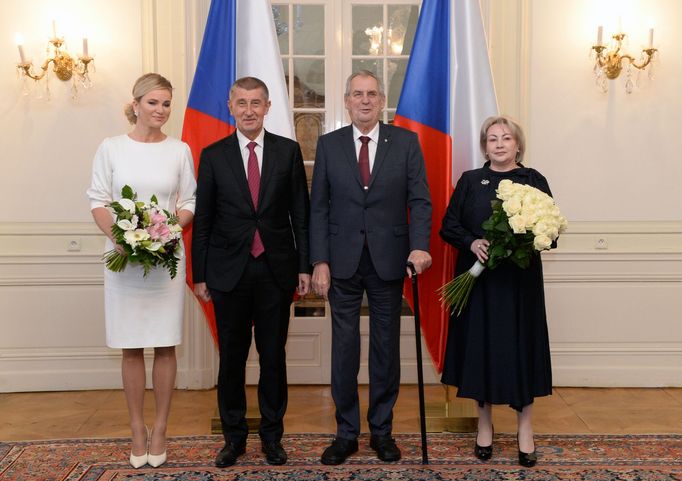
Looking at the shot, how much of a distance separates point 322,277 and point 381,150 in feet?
2.05

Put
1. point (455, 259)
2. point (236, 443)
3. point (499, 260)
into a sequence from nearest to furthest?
point (499, 260) → point (236, 443) → point (455, 259)

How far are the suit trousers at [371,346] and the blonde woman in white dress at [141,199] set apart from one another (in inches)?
28.7

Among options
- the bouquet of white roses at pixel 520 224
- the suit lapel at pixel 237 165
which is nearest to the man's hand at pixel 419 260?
the bouquet of white roses at pixel 520 224

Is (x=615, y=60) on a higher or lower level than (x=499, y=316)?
higher

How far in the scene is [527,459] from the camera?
A: 10.3 ft

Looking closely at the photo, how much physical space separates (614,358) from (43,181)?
3722 millimetres

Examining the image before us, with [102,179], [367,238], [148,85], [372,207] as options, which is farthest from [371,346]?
[148,85]

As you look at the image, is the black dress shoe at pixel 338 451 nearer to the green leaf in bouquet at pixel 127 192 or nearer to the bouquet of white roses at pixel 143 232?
the bouquet of white roses at pixel 143 232

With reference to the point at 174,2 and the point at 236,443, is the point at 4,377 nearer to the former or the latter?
the point at 236,443

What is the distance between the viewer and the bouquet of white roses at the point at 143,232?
283cm

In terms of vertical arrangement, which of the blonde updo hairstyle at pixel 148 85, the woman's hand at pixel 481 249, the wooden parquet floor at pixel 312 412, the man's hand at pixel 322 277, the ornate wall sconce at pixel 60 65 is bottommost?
the wooden parquet floor at pixel 312 412

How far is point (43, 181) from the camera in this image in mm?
4336

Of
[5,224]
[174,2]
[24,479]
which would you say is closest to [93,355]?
[5,224]

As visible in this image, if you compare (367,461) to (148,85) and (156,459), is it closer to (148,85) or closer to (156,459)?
(156,459)
